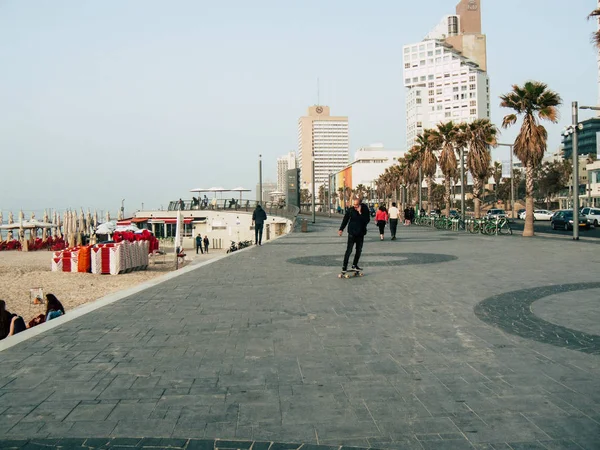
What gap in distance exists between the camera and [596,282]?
10562 mm

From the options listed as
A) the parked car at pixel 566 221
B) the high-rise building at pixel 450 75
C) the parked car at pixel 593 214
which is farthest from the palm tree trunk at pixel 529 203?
the high-rise building at pixel 450 75

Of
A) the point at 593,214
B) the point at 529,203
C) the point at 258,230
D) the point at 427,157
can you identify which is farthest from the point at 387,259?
the point at 427,157

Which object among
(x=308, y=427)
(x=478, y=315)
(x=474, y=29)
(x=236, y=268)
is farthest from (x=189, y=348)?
(x=474, y=29)

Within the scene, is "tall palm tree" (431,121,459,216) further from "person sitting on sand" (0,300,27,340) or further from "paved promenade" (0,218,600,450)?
"person sitting on sand" (0,300,27,340)

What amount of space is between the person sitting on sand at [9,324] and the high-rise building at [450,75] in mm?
154842

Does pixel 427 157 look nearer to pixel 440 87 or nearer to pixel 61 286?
pixel 61 286

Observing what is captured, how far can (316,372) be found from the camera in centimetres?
509

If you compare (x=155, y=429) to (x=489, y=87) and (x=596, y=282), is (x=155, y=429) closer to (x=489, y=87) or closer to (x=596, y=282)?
(x=596, y=282)

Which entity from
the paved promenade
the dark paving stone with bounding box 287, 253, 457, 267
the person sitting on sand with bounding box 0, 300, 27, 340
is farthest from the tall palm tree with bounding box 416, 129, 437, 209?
the person sitting on sand with bounding box 0, 300, 27, 340

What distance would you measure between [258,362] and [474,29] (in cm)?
19294

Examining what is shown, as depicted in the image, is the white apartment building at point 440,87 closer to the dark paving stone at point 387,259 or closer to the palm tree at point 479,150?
the palm tree at point 479,150

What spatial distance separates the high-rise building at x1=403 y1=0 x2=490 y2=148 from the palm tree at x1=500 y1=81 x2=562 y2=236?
5210 inches

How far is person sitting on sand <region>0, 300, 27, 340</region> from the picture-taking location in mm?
8484

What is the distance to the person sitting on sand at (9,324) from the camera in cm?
848
